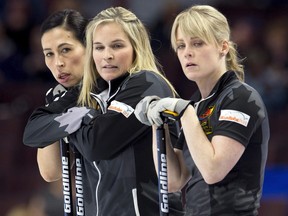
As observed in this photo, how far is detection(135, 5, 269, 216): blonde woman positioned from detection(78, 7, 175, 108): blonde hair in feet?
1.11

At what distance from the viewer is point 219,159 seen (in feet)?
11.6

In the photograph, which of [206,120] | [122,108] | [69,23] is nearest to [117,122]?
[122,108]

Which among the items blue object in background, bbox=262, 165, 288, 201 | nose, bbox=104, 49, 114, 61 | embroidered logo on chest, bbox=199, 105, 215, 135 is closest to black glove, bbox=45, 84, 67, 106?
nose, bbox=104, 49, 114, 61

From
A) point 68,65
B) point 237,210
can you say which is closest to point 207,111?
point 237,210

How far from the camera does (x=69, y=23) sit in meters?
4.41

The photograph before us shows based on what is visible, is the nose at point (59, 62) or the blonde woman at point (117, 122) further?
the nose at point (59, 62)

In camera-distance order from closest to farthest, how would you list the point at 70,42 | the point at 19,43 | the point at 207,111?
the point at 207,111, the point at 70,42, the point at 19,43

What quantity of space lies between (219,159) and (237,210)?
0.24 m

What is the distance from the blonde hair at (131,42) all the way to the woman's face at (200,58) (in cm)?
39

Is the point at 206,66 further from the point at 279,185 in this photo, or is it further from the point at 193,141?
the point at 279,185

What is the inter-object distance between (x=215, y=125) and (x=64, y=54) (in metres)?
1.07

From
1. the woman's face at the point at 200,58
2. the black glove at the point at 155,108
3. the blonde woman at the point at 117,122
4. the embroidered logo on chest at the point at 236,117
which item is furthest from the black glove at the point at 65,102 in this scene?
the embroidered logo on chest at the point at 236,117

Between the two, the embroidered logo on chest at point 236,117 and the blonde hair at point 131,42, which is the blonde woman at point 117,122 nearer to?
the blonde hair at point 131,42

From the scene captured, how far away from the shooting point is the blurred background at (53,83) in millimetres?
7141
